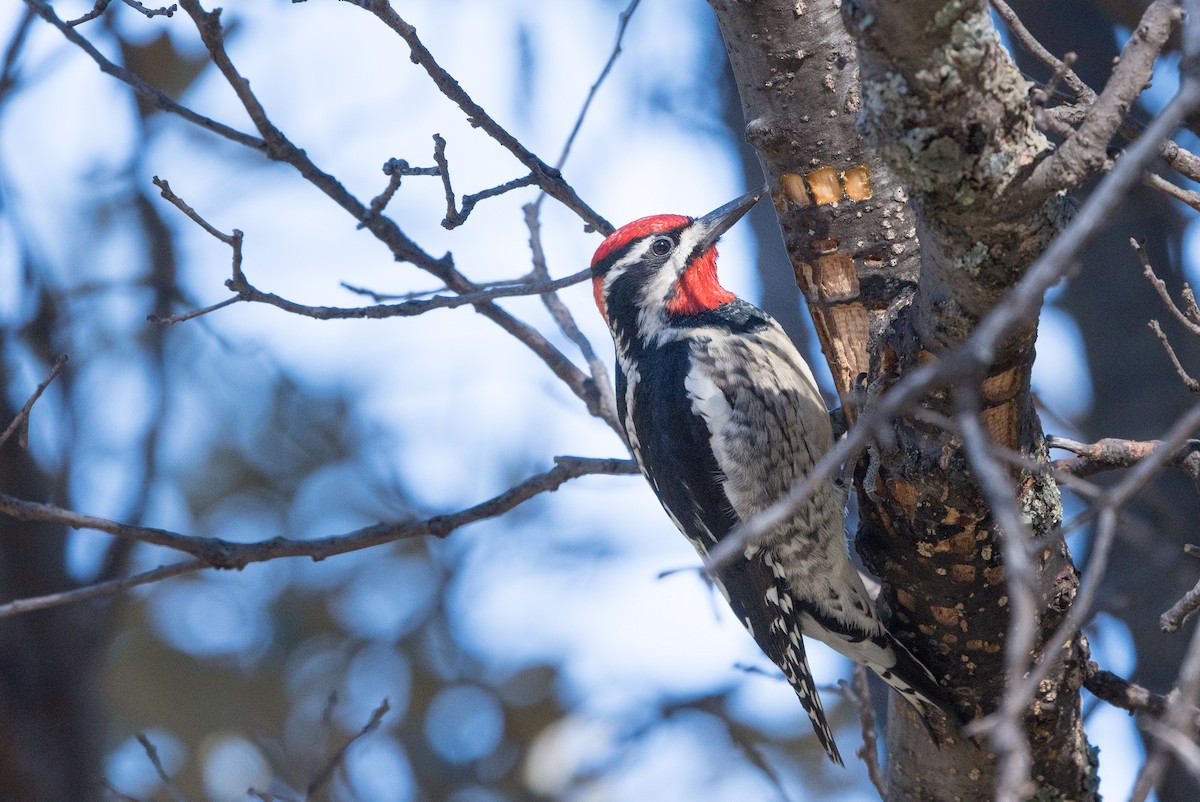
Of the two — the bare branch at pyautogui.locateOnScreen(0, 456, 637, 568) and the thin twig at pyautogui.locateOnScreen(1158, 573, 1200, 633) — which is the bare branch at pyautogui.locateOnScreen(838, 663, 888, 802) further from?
the thin twig at pyautogui.locateOnScreen(1158, 573, 1200, 633)

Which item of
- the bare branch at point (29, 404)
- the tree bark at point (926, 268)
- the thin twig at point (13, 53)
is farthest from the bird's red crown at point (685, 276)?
the thin twig at point (13, 53)

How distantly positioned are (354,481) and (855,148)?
591 cm

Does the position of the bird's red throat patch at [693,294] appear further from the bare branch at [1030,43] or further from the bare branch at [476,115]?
the bare branch at [1030,43]

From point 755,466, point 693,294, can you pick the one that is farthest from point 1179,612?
point 693,294

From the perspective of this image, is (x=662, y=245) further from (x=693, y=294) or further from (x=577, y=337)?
(x=577, y=337)

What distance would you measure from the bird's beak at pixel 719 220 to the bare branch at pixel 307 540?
0.89 metres

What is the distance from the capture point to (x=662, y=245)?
146 inches

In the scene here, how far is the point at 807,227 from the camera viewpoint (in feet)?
8.66

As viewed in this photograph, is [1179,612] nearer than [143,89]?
Yes

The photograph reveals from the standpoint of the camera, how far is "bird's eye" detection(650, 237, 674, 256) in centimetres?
370

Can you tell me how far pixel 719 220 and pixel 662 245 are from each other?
0.73 feet

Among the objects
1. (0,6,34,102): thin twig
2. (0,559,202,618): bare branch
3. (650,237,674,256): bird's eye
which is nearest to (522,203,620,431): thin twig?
(650,237,674,256): bird's eye

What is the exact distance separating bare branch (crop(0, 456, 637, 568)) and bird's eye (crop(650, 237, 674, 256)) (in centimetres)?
89

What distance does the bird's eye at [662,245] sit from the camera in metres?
3.70
